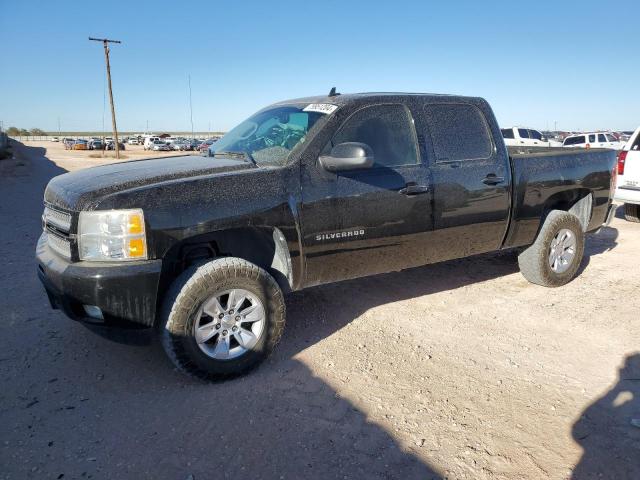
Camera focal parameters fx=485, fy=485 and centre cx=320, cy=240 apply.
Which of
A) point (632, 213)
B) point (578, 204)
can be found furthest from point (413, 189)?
point (632, 213)

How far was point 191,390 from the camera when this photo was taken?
3156mm

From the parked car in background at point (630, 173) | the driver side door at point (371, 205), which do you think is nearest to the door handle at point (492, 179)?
the driver side door at point (371, 205)

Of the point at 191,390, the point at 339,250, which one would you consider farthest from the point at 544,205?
the point at 191,390

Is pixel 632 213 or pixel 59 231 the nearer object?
pixel 59 231

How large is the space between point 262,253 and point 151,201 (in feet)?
3.22

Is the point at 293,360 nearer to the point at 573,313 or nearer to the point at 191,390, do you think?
the point at 191,390

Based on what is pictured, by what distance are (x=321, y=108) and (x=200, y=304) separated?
183 cm

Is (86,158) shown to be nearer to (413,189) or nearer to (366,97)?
(366,97)

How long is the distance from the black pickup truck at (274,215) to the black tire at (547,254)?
0.18 m

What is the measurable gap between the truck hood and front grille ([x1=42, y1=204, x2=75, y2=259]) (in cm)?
7

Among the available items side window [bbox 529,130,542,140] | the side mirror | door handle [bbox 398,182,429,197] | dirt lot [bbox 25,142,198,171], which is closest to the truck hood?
the side mirror

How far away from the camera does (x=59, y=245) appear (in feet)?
10.5

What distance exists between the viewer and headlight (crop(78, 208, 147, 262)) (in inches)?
113

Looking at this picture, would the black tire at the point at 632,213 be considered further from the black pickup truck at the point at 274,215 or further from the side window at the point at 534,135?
the side window at the point at 534,135
